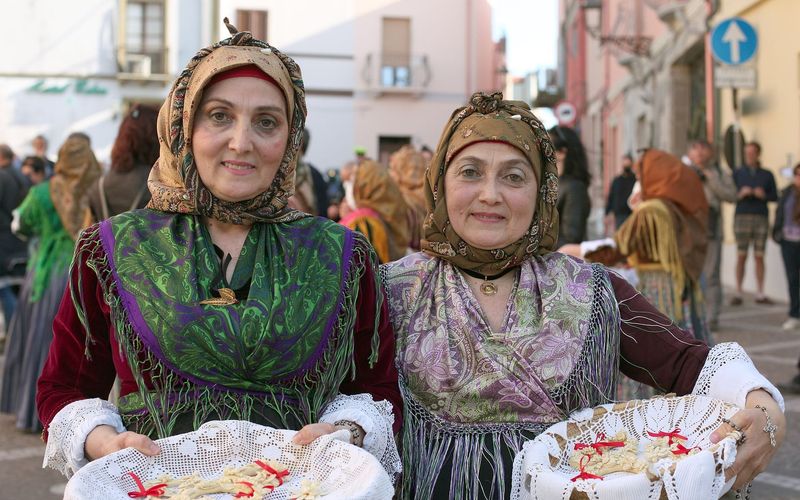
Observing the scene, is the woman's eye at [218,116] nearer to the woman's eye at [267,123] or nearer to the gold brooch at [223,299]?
the woman's eye at [267,123]

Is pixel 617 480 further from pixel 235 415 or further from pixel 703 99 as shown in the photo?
pixel 703 99

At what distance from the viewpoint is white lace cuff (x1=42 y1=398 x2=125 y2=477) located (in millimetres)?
2229

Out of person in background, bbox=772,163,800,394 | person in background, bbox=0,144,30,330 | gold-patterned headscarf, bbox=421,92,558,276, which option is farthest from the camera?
person in background, bbox=772,163,800,394

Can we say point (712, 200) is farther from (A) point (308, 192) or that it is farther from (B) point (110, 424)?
(B) point (110, 424)

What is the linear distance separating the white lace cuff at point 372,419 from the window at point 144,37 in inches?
1142

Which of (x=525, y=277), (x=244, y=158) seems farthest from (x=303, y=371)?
(x=525, y=277)

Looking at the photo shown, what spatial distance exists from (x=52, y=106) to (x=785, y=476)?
27.7 metres

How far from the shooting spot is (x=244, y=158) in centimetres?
235

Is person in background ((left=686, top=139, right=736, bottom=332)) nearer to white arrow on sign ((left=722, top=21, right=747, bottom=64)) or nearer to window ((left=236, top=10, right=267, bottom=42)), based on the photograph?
white arrow on sign ((left=722, top=21, right=747, bottom=64))

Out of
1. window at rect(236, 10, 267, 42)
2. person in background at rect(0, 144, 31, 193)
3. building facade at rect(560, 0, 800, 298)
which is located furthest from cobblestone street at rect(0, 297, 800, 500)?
window at rect(236, 10, 267, 42)

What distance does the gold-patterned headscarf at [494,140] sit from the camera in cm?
272

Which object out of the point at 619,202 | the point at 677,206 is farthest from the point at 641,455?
the point at 619,202

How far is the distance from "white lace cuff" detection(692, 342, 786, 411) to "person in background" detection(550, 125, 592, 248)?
4421 millimetres

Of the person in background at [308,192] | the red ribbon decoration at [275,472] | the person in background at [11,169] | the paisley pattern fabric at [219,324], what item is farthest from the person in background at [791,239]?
the red ribbon decoration at [275,472]
